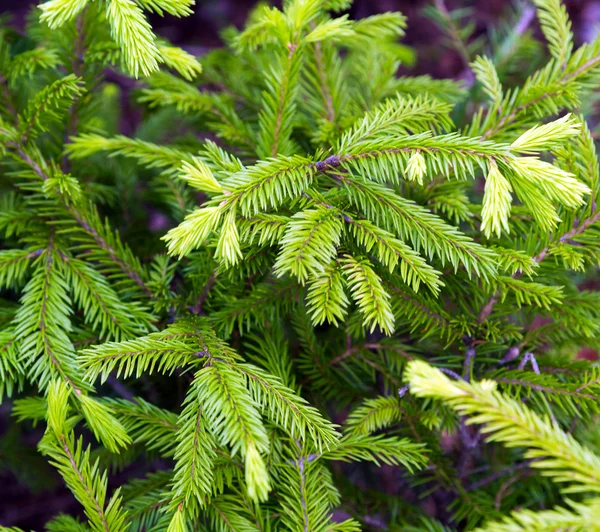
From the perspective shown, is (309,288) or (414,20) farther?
(414,20)

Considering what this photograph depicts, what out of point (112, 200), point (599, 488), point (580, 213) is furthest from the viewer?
point (112, 200)

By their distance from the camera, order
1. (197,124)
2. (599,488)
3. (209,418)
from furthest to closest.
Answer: (197,124), (209,418), (599,488)

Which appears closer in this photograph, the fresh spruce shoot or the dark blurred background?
the fresh spruce shoot

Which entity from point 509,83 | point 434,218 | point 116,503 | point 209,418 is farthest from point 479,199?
point 116,503

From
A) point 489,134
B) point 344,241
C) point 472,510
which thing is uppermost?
point 489,134

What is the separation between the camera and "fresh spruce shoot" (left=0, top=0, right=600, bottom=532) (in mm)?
700

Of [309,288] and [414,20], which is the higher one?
[414,20]

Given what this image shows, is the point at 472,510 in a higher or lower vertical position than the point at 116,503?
lower

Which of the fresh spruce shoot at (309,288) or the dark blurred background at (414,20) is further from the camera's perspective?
the dark blurred background at (414,20)

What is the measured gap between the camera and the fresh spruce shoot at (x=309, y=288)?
2.30 ft

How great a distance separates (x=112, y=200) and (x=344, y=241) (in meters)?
0.68

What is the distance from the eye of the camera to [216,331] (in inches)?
35.0

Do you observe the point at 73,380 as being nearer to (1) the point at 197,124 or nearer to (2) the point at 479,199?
(1) the point at 197,124

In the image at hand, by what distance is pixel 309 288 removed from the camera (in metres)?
0.71
